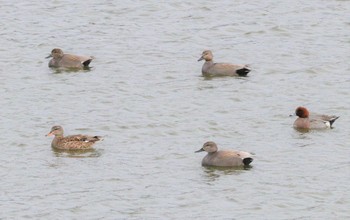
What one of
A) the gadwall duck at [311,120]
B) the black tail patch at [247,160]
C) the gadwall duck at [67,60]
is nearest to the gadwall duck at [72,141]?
the black tail patch at [247,160]

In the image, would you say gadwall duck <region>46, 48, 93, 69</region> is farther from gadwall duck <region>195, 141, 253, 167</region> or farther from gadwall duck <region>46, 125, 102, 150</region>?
gadwall duck <region>195, 141, 253, 167</region>

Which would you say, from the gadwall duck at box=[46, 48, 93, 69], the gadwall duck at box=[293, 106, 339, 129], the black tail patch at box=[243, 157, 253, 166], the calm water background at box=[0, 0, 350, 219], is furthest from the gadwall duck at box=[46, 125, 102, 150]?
the gadwall duck at box=[46, 48, 93, 69]

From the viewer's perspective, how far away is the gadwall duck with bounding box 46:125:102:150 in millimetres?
24703

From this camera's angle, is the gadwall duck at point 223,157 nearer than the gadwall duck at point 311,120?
Yes

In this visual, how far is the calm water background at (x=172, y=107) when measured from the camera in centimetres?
2169

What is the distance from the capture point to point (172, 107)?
27.6m

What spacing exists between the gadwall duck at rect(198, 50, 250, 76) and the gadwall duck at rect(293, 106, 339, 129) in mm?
3756

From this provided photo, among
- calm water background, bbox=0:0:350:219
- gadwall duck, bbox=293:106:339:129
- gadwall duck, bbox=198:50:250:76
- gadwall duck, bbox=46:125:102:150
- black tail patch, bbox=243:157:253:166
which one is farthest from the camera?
gadwall duck, bbox=198:50:250:76

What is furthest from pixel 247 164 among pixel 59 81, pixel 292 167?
pixel 59 81

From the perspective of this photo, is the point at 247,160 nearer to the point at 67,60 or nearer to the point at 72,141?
the point at 72,141

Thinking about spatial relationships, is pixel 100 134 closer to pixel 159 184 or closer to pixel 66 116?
pixel 66 116

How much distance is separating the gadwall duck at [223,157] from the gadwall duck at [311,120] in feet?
9.87

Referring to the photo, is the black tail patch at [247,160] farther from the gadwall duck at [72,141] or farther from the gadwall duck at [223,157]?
the gadwall duck at [72,141]

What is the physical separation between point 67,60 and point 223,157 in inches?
332
